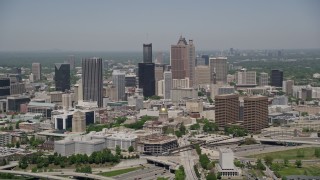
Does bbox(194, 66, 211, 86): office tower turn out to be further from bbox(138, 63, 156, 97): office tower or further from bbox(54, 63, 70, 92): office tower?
bbox(54, 63, 70, 92): office tower

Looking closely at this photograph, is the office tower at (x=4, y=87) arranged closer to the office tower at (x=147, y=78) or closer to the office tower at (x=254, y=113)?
the office tower at (x=147, y=78)

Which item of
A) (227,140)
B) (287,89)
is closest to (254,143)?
(227,140)

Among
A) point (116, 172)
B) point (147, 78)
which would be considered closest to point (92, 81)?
point (147, 78)

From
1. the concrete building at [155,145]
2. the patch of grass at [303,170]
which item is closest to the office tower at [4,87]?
the concrete building at [155,145]

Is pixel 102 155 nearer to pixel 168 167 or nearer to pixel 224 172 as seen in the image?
pixel 168 167

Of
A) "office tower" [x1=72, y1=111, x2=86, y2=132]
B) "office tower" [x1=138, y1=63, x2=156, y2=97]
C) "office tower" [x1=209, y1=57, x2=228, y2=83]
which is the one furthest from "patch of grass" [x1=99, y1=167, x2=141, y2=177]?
"office tower" [x1=209, y1=57, x2=228, y2=83]

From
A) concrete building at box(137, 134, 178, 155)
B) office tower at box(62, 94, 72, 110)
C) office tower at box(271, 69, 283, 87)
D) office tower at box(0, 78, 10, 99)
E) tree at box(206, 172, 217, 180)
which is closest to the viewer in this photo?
tree at box(206, 172, 217, 180)

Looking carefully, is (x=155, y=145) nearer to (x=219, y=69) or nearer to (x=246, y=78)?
(x=246, y=78)
